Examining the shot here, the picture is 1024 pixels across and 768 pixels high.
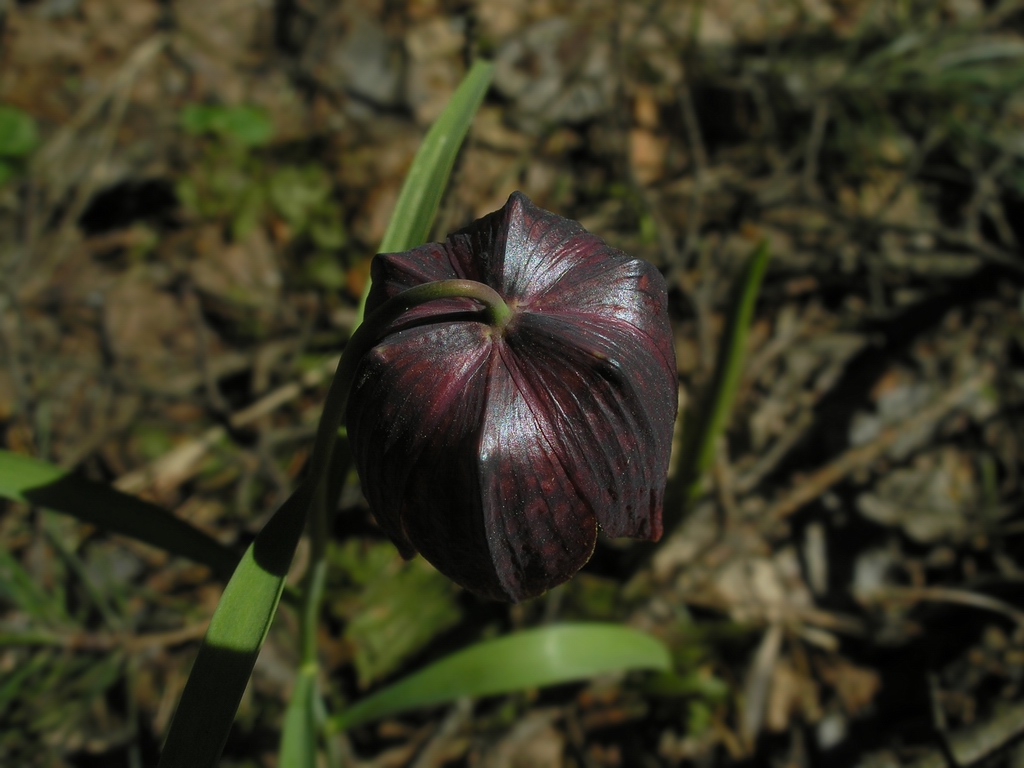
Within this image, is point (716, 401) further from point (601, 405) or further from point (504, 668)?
point (601, 405)

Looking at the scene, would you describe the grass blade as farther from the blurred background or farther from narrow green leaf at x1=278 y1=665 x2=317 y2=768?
narrow green leaf at x1=278 y1=665 x2=317 y2=768

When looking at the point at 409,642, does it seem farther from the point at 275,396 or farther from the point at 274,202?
the point at 274,202

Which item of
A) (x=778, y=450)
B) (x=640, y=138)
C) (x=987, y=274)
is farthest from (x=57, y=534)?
(x=987, y=274)

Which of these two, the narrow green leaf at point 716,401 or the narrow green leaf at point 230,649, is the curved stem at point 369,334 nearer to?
the narrow green leaf at point 230,649

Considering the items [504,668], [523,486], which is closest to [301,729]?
[504,668]

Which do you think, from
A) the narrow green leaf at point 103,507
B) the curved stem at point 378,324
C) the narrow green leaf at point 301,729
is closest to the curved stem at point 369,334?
the curved stem at point 378,324

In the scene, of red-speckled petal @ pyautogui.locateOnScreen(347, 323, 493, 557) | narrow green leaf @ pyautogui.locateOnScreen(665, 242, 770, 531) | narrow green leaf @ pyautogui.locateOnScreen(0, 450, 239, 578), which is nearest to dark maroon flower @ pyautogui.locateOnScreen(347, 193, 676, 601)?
red-speckled petal @ pyautogui.locateOnScreen(347, 323, 493, 557)
